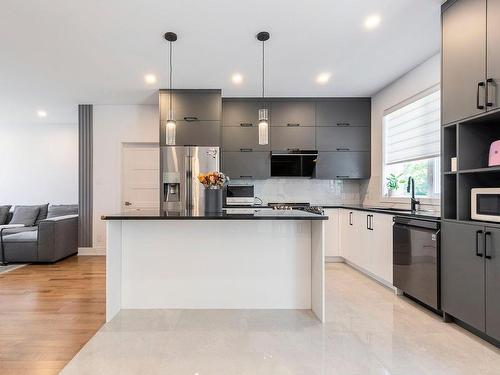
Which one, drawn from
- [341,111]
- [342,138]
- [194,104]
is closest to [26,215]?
[194,104]

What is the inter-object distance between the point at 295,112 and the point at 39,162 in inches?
220

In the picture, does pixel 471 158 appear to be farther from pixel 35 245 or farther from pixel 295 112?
pixel 35 245

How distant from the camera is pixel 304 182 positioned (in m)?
5.23

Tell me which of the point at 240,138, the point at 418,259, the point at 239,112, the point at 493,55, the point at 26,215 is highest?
the point at 239,112

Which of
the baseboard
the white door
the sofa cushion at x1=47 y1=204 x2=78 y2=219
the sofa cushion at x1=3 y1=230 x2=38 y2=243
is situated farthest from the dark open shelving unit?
the sofa cushion at x1=47 y1=204 x2=78 y2=219

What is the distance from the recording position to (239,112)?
485 cm

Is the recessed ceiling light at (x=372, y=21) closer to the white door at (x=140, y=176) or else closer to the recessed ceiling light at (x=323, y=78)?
the recessed ceiling light at (x=323, y=78)

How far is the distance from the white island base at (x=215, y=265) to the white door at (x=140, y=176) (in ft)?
8.60

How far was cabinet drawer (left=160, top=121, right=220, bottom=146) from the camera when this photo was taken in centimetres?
445

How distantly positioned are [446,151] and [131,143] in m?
4.79

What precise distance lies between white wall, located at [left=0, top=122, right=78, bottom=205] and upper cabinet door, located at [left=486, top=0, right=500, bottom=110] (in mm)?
6927

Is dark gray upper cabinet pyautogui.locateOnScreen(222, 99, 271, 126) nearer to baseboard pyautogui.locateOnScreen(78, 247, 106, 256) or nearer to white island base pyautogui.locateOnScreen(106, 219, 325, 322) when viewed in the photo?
white island base pyautogui.locateOnScreen(106, 219, 325, 322)

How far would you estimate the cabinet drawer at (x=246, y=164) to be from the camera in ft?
15.8

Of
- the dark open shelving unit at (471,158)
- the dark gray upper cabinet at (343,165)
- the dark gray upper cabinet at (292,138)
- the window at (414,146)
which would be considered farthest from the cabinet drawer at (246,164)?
the dark open shelving unit at (471,158)
